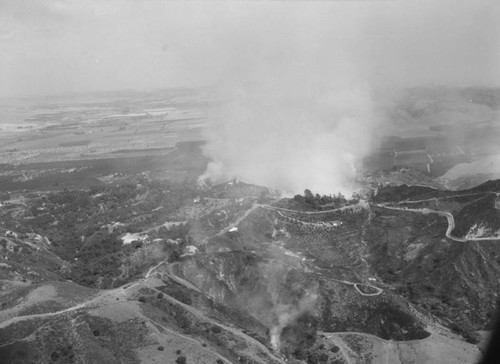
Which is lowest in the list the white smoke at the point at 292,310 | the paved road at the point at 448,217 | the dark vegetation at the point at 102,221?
the white smoke at the point at 292,310

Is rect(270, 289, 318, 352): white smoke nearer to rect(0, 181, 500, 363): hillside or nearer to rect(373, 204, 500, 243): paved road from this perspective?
rect(0, 181, 500, 363): hillside

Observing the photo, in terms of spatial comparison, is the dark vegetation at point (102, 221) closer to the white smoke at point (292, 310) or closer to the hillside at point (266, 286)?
the hillside at point (266, 286)

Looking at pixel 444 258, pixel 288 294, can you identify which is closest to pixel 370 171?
pixel 444 258

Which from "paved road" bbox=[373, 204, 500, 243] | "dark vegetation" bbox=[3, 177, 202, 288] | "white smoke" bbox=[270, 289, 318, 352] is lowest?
"white smoke" bbox=[270, 289, 318, 352]

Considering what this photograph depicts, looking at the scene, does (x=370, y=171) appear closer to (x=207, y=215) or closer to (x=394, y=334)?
(x=207, y=215)

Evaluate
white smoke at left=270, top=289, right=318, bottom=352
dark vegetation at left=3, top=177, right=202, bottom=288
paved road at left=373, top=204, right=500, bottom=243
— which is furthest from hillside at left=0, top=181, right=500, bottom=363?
dark vegetation at left=3, top=177, right=202, bottom=288

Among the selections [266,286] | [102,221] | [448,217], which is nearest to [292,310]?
[266,286]

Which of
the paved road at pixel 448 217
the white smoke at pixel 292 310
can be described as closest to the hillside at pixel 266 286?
the white smoke at pixel 292 310

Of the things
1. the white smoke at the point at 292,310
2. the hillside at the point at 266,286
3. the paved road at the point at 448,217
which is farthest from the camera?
the paved road at the point at 448,217

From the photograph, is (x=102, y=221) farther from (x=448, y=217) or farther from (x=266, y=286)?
(x=448, y=217)

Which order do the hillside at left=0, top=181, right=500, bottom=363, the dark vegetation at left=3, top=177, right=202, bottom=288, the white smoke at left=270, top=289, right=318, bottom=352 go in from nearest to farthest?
the hillside at left=0, top=181, right=500, bottom=363 → the white smoke at left=270, top=289, right=318, bottom=352 → the dark vegetation at left=3, top=177, right=202, bottom=288

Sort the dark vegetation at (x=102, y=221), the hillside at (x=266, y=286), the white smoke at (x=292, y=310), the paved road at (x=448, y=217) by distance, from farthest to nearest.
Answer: the dark vegetation at (x=102, y=221) < the paved road at (x=448, y=217) < the white smoke at (x=292, y=310) < the hillside at (x=266, y=286)
